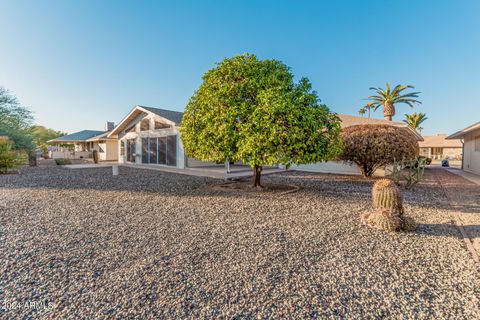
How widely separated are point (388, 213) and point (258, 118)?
406 cm

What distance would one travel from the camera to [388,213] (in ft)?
15.6

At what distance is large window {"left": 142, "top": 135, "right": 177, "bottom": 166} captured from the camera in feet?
53.8

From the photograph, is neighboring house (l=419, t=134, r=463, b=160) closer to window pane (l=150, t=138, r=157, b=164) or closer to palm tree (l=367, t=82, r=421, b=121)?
palm tree (l=367, t=82, r=421, b=121)

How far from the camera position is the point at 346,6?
40.2 feet

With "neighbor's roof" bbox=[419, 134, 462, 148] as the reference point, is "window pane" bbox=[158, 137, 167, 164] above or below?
below

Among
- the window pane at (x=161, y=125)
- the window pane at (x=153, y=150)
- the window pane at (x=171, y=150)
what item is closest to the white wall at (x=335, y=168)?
the window pane at (x=171, y=150)

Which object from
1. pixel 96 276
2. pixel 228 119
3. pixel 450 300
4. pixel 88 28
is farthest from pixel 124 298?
pixel 88 28

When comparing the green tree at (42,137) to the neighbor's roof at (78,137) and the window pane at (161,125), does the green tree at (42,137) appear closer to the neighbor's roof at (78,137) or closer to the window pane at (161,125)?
the neighbor's roof at (78,137)

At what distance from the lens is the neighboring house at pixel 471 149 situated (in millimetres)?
15373

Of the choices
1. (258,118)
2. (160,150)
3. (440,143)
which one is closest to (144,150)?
(160,150)

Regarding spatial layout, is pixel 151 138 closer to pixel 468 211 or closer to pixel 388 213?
pixel 388 213

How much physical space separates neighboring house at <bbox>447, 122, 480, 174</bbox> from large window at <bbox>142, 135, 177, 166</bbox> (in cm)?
1909

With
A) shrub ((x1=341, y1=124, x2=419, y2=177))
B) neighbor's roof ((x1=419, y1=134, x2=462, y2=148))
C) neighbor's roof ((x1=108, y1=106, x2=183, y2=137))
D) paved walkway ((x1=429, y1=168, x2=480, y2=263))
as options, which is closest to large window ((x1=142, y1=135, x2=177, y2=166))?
neighbor's roof ((x1=108, y1=106, x2=183, y2=137))

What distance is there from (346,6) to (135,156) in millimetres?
18597
